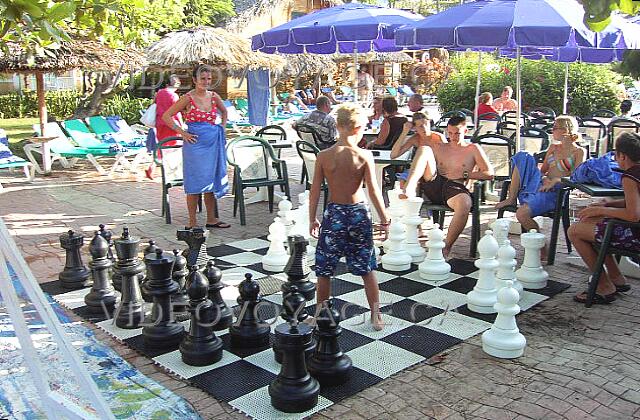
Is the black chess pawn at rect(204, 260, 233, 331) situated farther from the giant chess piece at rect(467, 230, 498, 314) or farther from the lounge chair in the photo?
the lounge chair

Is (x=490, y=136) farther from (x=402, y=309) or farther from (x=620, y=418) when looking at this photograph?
(x=620, y=418)

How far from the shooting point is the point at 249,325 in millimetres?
3686

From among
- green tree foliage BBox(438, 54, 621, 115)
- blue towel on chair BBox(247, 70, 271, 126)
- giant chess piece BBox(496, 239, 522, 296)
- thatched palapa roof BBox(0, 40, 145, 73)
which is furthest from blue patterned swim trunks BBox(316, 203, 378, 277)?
blue towel on chair BBox(247, 70, 271, 126)

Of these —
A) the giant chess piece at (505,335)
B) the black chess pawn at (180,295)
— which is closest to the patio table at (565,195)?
the giant chess piece at (505,335)

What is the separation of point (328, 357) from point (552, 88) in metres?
14.2

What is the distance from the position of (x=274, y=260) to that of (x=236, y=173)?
1946mm

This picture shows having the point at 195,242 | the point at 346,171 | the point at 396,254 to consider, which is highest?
the point at 346,171

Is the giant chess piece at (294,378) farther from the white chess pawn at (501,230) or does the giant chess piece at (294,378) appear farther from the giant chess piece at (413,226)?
the giant chess piece at (413,226)

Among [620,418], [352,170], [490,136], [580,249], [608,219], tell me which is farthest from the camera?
[490,136]

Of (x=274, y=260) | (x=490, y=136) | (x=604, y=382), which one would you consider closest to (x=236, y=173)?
(x=274, y=260)

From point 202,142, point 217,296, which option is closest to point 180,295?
point 217,296

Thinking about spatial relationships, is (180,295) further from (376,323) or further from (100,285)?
(376,323)

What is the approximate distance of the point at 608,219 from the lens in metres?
4.27

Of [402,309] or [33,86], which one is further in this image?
[33,86]
